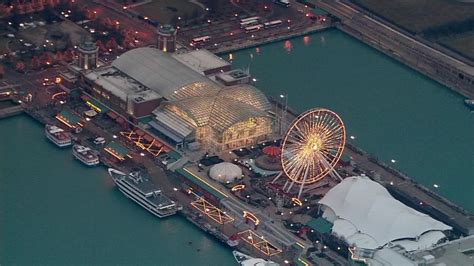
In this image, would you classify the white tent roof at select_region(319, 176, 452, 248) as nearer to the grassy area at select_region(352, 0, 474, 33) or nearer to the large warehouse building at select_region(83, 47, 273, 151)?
the large warehouse building at select_region(83, 47, 273, 151)

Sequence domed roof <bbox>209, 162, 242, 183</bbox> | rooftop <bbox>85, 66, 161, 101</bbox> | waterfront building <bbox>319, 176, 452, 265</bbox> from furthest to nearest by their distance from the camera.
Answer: rooftop <bbox>85, 66, 161, 101</bbox>
domed roof <bbox>209, 162, 242, 183</bbox>
waterfront building <bbox>319, 176, 452, 265</bbox>

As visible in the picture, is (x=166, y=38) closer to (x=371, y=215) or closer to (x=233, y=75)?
(x=233, y=75)

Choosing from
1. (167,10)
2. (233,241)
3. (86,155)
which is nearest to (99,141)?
(86,155)

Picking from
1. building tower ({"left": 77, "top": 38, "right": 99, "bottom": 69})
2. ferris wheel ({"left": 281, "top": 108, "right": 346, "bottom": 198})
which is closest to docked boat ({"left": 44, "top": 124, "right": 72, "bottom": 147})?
building tower ({"left": 77, "top": 38, "right": 99, "bottom": 69})

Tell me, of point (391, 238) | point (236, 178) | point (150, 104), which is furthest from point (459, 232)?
point (150, 104)

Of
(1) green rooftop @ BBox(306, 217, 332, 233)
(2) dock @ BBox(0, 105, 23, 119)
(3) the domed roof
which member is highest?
(3) the domed roof

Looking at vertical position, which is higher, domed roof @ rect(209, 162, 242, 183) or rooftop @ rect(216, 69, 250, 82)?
rooftop @ rect(216, 69, 250, 82)

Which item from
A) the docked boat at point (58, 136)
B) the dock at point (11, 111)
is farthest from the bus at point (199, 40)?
the docked boat at point (58, 136)
